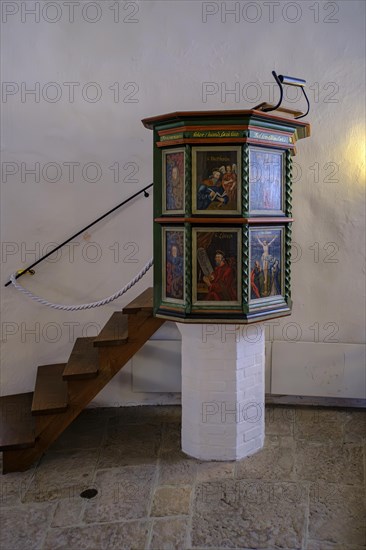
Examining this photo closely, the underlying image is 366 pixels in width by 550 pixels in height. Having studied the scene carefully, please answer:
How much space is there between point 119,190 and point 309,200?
5.00ft

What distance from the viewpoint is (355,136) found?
448cm

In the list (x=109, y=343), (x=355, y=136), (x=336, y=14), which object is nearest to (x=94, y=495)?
(x=109, y=343)

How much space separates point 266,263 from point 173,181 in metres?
0.75

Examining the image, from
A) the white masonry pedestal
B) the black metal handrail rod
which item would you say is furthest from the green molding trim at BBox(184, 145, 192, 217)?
the black metal handrail rod

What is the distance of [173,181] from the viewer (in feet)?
11.2

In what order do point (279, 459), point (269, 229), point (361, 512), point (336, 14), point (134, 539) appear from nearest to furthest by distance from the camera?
point (134, 539) → point (361, 512) → point (269, 229) → point (279, 459) → point (336, 14)

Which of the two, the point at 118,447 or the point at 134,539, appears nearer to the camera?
→ the point at 134,539

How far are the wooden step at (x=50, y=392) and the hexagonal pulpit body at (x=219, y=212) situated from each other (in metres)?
0.95

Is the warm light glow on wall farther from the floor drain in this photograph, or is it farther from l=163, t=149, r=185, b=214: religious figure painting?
the floor drain

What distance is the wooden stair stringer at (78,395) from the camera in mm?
3596

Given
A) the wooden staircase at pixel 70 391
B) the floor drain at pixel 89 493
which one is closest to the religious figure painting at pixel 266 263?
the wooden staircase at pixel 70 391

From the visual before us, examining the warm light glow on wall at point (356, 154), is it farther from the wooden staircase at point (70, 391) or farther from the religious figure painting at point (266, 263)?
the wooden staircase at point (70, 391)

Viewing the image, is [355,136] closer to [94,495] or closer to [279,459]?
[279,459]

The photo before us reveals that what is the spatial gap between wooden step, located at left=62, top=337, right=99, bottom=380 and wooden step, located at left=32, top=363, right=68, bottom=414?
187mm
